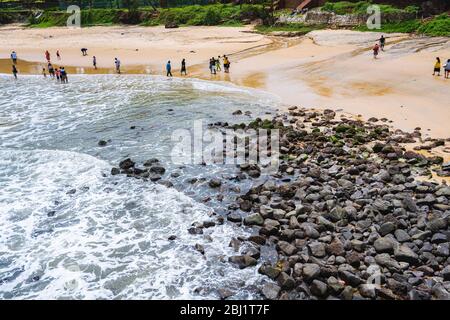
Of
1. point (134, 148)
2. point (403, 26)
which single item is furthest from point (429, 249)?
point (403, 26)

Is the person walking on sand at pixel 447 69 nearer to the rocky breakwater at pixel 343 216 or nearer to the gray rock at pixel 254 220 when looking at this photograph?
the rocky breakwater at pixel 343 216

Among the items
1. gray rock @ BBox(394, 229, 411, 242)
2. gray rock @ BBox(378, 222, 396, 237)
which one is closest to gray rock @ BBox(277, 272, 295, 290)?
Result: gray rock @ BBox(378, 222, 396, 237)

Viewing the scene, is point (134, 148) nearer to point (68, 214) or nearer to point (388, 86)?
point (68, 214)

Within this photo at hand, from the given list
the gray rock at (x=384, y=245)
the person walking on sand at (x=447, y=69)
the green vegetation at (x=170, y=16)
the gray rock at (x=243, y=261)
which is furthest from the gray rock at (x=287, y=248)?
the green vegetation at (x=170, y=16)

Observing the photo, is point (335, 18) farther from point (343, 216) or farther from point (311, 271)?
point (311, 271)

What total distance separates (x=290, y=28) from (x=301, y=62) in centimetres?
2499

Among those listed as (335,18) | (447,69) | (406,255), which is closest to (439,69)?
(447,69)

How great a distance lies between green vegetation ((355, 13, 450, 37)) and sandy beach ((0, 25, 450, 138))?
8.48 ft

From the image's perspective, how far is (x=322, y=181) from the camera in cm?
1616

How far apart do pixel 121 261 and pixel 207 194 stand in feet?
16.1

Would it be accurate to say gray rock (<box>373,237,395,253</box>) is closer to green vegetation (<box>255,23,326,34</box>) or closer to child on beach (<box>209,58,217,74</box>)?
child on beach (<box>209,58,217,74</box>)

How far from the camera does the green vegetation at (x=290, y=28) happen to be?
60900mm

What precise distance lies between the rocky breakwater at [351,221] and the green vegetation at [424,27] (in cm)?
3366

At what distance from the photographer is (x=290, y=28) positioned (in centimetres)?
6394
